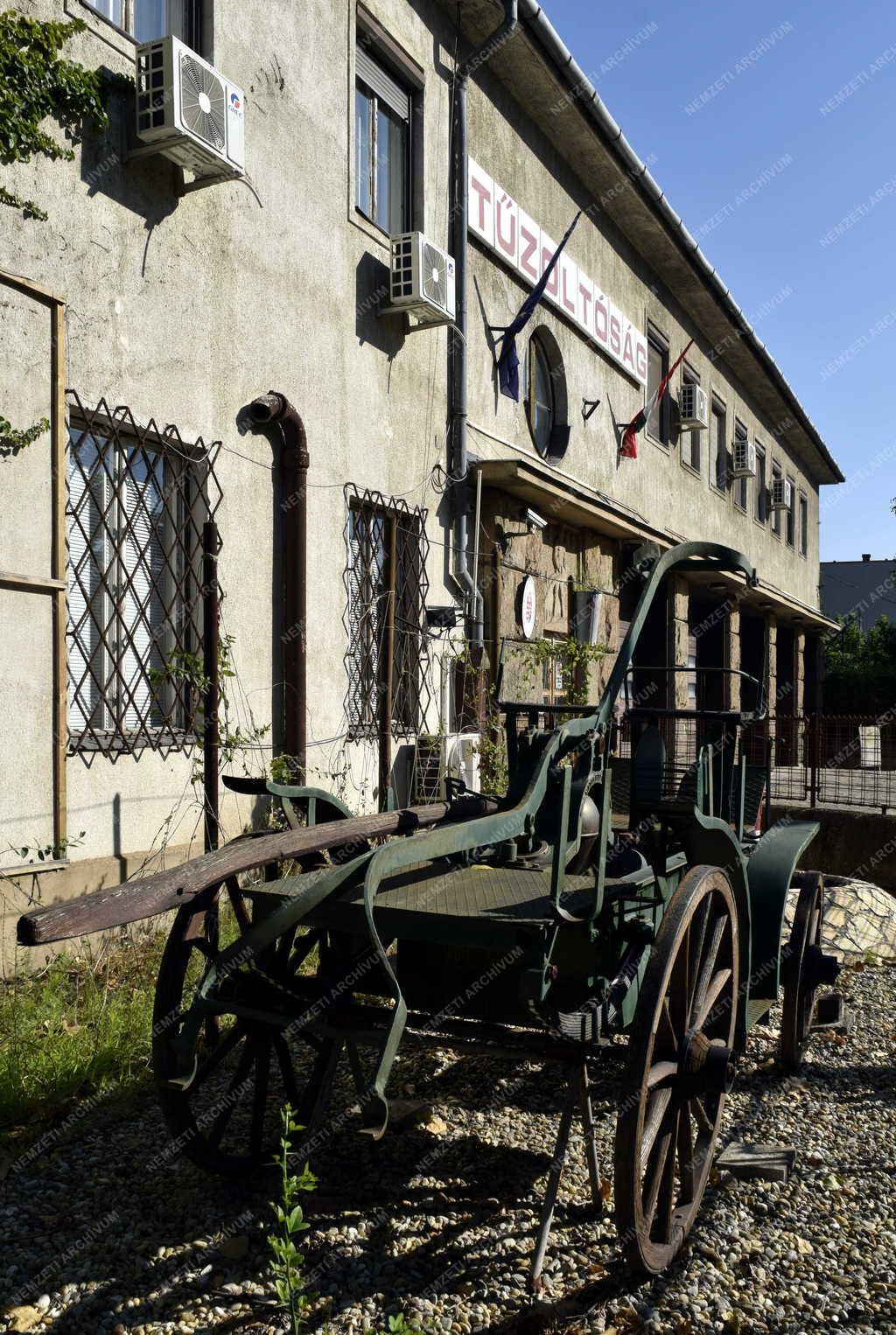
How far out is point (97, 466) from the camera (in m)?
5.46

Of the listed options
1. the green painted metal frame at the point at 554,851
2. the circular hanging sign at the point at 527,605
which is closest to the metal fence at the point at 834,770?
the circular hanging sign at the point at 527,605

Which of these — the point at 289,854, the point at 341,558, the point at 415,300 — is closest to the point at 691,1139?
the point at 289,854

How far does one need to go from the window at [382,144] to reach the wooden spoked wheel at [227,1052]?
6.23 m

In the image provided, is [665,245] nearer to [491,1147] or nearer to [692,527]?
[692,527]

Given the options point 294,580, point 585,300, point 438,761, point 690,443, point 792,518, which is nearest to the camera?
point 294,580

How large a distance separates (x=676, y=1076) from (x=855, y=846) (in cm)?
773

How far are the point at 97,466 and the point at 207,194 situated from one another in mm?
1928

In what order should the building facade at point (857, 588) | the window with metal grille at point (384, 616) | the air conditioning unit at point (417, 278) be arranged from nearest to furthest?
the window with metal grille at point (384, 616) < the air conditioning unit at point (417, 278) < the building facade at point (857, 588)

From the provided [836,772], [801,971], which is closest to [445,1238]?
[801,971]

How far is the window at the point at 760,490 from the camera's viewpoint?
20.5m

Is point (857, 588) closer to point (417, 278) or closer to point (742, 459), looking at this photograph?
point (742, 459)

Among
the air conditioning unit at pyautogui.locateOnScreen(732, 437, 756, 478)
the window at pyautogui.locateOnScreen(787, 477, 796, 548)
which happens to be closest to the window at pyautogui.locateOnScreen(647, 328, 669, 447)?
the air conditioning unit at pyautogui.locateOnScreen(732, 437, 756, 478)

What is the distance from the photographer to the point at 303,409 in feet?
23.2

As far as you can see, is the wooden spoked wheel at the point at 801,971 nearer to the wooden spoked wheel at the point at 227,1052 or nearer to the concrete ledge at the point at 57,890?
the wooden spoked wheel at the point at 227,1052
